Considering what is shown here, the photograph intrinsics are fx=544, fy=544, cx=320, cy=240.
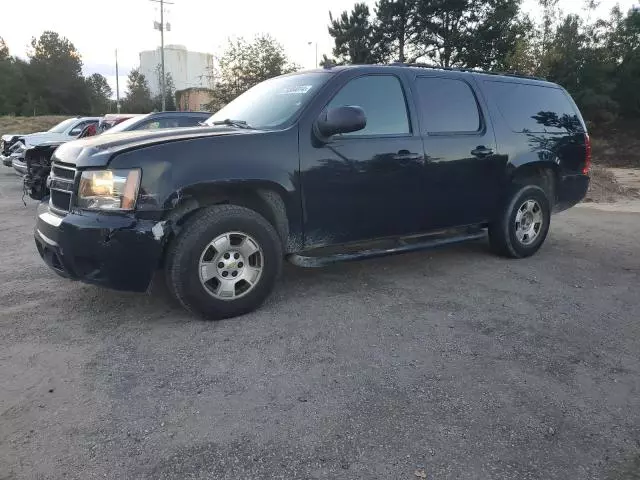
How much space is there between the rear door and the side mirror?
0.98 m

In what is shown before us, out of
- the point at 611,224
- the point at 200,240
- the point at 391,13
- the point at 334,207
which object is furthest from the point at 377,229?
the point at 391,13

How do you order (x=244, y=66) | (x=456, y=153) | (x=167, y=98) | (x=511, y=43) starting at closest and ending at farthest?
(x=456, y=153)
(x=244, y=66)
(x=511, y=43)
(x=167, y=98)

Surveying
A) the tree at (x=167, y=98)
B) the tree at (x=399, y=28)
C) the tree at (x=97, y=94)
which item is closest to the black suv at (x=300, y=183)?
the tree at (x=399, y=28)

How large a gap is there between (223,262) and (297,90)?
1646mm

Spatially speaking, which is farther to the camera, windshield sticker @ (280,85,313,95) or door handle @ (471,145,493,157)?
door handle @ (471,145,493,157)

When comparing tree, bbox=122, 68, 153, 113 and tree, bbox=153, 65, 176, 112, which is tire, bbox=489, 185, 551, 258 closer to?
tree, bbox=153, 65, 176, 112

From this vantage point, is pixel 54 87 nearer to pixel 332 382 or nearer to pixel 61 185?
pixel 61 185

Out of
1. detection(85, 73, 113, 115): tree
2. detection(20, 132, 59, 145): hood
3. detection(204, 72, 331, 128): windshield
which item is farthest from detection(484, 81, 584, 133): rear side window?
detection(85, 73, 113, 115): tree

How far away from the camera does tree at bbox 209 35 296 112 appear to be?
25000 mm

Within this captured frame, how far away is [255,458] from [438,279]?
3113 millimetres

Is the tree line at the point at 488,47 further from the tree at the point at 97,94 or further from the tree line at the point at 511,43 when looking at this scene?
the tree at the point at 97,94

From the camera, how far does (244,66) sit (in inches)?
990

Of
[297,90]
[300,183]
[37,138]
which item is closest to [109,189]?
[300,183]

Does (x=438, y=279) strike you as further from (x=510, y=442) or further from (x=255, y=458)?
(x=255, y=458)
